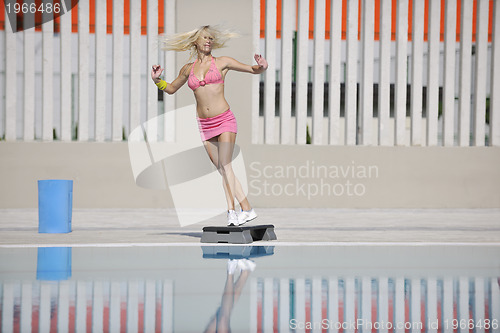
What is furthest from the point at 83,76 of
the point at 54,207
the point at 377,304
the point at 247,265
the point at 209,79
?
the point at 377,304

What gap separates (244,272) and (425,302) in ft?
4.12

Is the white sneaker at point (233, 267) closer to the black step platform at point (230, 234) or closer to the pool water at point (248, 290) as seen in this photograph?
the pool water at point (248, 290)

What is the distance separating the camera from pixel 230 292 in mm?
3570

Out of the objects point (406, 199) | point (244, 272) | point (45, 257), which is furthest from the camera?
point (406, 199)

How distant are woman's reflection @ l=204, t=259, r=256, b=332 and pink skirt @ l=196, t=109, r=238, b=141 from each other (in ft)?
4.45

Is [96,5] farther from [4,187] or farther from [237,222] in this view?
[237,222]

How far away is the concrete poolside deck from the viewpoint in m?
6.39

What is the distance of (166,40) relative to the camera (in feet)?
20.0

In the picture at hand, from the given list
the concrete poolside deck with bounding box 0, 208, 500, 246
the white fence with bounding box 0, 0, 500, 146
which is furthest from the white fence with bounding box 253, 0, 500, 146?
the concrete poolside deck with bounding box 0, 208, 500, 246

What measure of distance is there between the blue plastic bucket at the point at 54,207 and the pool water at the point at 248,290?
1538 millimetres

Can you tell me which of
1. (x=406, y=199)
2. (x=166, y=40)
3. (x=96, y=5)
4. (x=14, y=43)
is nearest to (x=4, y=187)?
(x=14, y=43)

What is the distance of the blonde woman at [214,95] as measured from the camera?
588cm

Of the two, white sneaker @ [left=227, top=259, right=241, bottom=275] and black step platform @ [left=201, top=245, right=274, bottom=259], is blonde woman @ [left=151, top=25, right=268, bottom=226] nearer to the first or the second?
black step platform @ [left=201, top=245, right=274, bottom=259]

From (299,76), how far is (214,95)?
4.73 m
